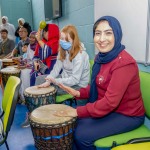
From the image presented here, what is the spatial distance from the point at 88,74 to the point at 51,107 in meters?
0.74

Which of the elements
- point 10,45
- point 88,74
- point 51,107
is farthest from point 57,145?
point 10,45

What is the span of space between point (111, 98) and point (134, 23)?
31.0 inches

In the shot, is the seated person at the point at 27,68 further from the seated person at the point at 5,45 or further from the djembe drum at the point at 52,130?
the djembe drum at the point at 52,130

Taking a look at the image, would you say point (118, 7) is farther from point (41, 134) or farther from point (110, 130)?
point (41, 134)

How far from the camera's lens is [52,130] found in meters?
1.54

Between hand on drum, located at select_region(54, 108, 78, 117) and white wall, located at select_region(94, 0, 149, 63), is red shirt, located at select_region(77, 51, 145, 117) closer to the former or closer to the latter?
hand on drum, located at select_region(54, 108, 78, 117)

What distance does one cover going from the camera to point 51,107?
1.77m

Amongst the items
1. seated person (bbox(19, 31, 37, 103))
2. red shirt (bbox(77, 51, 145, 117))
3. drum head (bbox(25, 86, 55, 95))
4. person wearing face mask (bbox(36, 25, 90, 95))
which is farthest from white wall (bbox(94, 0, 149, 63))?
seated person (bbox(19, 31, 37, 103))

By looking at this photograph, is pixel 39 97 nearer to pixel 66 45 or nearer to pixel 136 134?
pixel 66 45

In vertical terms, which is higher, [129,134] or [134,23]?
[134,23]

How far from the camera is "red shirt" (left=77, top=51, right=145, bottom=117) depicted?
1.43 metres

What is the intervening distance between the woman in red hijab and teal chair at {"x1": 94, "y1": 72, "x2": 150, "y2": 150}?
5.71ft

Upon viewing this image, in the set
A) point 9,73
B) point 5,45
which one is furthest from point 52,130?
point 5,45

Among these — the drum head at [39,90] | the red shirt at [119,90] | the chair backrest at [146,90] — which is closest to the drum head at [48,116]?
the red shirt at [119,90]
